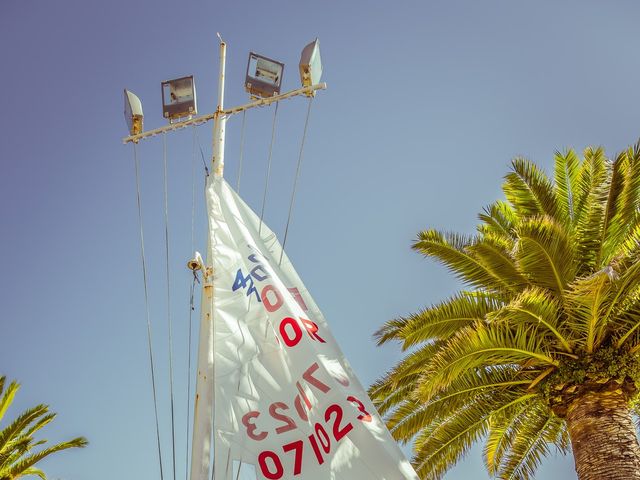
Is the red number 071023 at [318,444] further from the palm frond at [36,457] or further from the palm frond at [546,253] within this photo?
the palm frond at [36,457]

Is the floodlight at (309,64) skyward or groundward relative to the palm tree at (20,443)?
groundward

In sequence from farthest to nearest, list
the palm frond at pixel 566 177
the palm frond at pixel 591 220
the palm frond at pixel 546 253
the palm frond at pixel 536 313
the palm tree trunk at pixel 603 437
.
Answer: the palm frond at pixel 566 177, the palm frond at pixel 591 220, the palm frond at pixel 546 253, the palm frond at pixel 536 313, the palm tree trunk at pixel 603 437

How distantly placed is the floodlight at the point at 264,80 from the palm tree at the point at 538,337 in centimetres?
464

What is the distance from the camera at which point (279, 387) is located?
5.04 meters

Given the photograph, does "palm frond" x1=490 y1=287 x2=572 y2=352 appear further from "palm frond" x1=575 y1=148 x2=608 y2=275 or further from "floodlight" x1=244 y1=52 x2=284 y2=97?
"floodlight" x1=244 y1=52 x2=284 y2=97

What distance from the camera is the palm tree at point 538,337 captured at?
9539mm

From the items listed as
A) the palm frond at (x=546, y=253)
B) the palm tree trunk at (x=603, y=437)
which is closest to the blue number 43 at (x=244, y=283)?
the palm frond at (x=546, y=253)

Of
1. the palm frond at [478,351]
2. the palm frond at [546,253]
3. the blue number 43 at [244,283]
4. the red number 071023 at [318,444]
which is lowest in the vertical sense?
the red number 071023 at [318,444]

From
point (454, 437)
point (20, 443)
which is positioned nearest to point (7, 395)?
point (20, 443)

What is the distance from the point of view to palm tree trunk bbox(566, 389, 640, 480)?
30.1 ft

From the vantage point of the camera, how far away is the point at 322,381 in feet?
16.5

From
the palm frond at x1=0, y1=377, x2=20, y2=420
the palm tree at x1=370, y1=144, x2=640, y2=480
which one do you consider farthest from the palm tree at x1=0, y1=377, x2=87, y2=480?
the palm tree at x1=370, y1=144, x2=640, y2=480

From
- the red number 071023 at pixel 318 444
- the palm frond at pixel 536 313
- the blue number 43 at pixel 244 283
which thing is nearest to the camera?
the red number 071023 at pixel 318 444

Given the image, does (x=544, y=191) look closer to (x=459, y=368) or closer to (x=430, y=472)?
(x=459, y=368)
